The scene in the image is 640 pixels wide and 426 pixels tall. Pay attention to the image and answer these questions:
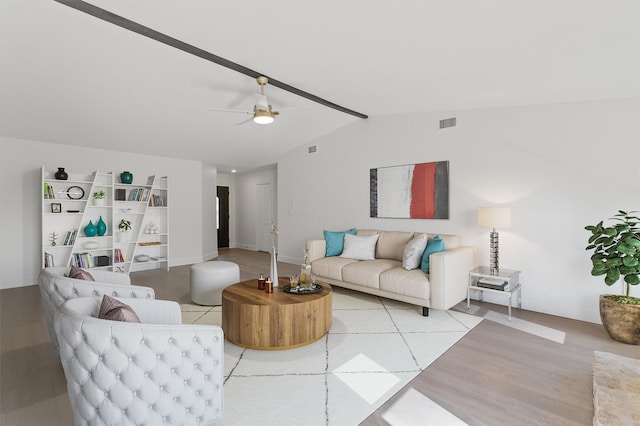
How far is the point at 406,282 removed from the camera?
373 centimetres

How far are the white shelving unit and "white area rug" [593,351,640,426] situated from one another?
657 centimetres

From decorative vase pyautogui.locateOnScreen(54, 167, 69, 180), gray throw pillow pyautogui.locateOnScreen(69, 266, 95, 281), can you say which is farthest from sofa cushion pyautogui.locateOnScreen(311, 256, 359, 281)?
decorative vase pyautogui.locateOnScreen(54, 167, 69, 180)

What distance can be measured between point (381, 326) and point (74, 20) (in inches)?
160

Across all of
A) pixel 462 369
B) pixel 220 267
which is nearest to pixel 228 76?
pixel 220 267

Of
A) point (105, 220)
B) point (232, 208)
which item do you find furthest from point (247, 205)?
point (105, 220)

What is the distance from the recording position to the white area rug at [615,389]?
1.82 meters

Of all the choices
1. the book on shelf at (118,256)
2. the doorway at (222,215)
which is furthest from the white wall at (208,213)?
the book on shelf at (118,256)

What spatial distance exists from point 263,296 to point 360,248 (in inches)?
86.6

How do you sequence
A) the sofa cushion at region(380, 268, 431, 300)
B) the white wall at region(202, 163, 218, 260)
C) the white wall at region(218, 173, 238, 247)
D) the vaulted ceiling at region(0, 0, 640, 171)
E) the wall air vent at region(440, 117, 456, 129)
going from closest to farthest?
the vaulted ceiling at region(0, 0, 640, 171)
the sofa cushion at region(380, 268, 431, 300)
the wall air vent at region(440, 117, 456, 129)
the white wall at region(202, 163, 218, 260)
the white wall at region(218, 173, 238, 247)

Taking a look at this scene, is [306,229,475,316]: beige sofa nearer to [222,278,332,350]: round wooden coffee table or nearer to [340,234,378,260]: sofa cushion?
[340,234,378,260]: sofa cushion

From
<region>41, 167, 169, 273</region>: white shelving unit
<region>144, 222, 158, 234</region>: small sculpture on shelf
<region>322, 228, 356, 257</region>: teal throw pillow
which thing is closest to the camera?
<region>322, 228, 356, 257</region>: teal throw pillow

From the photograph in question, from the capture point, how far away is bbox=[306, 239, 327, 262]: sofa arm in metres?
5.04

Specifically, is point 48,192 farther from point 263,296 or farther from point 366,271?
point 366,271

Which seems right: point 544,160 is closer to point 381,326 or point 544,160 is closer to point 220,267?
point 381,326
